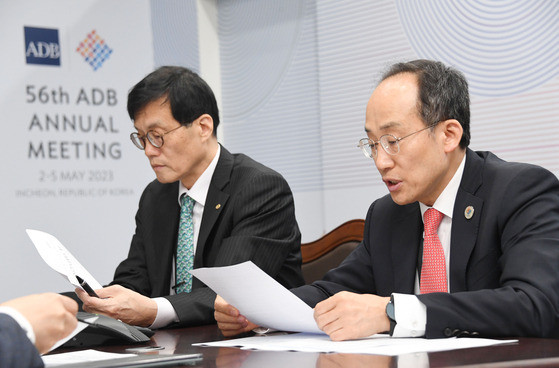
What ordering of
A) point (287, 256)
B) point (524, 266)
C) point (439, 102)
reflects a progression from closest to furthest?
point (524, 266) < point (439, 102) < point (287, 256)

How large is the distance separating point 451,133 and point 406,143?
0.15 m

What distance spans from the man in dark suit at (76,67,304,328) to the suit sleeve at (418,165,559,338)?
1.01 meters

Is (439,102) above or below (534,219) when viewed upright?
above

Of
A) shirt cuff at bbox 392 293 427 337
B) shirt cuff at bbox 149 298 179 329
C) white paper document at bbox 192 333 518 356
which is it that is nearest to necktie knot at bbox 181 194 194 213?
shirt cuff at bbox 149 298 179 329

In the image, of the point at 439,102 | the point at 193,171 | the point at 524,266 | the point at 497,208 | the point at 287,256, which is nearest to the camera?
the point at 524,266

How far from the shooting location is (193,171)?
10.2 ft

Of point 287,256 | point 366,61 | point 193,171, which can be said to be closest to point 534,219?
point 287,256

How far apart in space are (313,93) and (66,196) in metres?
1.75

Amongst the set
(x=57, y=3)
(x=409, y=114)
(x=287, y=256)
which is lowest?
(x=287, y=256)

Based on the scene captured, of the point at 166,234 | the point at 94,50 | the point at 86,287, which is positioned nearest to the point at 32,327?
the point at 86,287

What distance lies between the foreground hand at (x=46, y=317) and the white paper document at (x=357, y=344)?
0.44m

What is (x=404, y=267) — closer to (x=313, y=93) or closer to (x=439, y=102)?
(x=439, y=102)

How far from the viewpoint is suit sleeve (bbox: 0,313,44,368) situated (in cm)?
127

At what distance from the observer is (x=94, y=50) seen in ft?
16.0
